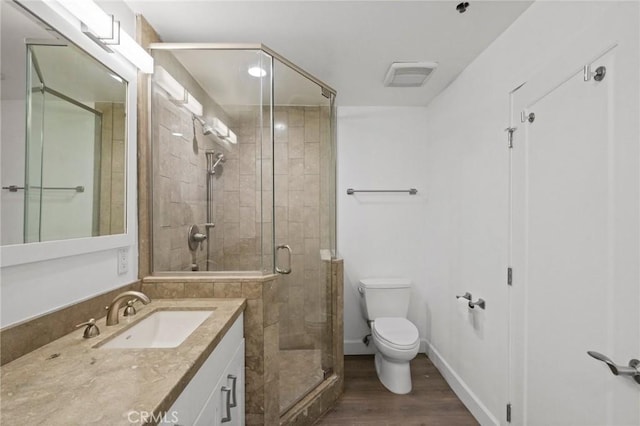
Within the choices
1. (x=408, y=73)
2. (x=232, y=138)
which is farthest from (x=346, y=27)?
(x=232, y=138)

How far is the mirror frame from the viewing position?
946 millimetres

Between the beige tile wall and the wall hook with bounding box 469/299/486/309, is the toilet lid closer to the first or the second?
the wall hook with bounding box 469/299/486/309

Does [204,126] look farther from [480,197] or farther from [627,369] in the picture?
[627,369]

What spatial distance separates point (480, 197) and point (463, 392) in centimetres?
145

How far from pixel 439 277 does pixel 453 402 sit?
3.17ft

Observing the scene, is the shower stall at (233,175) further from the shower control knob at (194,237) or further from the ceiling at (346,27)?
the ceiling at (346,27)

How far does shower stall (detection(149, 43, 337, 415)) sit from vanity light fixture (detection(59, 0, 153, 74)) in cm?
28

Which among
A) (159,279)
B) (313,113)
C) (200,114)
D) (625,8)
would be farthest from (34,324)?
(625,8)

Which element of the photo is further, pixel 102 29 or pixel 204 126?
pixel 204 126

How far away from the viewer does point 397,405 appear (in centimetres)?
209

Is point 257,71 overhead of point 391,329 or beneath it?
overhead

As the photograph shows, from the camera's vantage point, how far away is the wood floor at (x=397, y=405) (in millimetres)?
1938

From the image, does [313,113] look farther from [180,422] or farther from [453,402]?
[453,402]

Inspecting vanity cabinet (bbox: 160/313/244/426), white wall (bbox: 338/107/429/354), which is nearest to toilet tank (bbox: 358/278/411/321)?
white wall (bbox: 338/107/429/354)
